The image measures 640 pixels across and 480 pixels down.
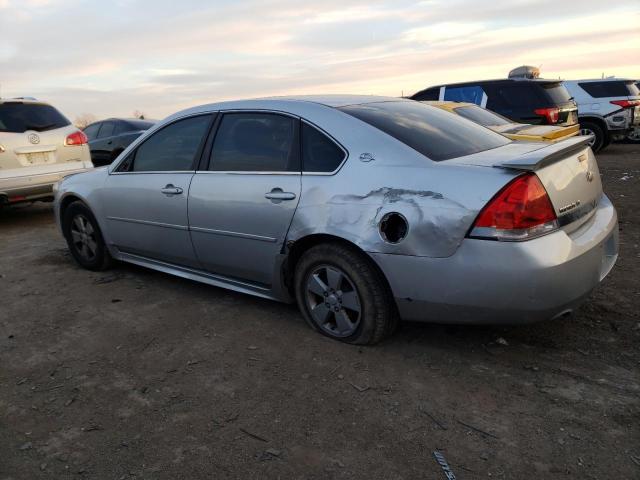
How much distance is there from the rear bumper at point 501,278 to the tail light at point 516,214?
0.14 ft

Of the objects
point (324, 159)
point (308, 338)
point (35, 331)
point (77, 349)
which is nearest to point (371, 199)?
point (324, 159)

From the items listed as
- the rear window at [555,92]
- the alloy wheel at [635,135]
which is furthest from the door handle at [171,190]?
the alloy wheel at [635,135]

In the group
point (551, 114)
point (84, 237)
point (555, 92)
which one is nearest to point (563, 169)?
point (84, 237)

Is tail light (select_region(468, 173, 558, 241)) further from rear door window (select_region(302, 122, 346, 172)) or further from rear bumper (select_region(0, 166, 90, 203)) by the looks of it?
rear bumper (select_region(0, 166, 90, 203))

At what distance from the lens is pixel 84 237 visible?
492 centimetres

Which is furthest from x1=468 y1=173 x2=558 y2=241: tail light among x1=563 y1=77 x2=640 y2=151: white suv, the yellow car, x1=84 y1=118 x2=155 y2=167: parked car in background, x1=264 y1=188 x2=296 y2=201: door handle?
x1=563 y1=77 x2=640 y2=151: white suv

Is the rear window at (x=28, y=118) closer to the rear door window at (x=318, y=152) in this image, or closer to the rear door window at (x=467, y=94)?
the rear door window at (x=318, y=152)

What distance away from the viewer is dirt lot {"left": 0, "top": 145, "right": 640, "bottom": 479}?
2.24 meters

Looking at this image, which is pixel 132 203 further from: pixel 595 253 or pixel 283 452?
pixel 595 253

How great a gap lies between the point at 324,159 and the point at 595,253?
5.19 ft

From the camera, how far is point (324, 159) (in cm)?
318

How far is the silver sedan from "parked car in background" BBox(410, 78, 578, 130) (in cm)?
650

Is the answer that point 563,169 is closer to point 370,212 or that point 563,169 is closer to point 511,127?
A: point 370,212

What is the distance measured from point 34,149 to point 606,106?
11948mm
